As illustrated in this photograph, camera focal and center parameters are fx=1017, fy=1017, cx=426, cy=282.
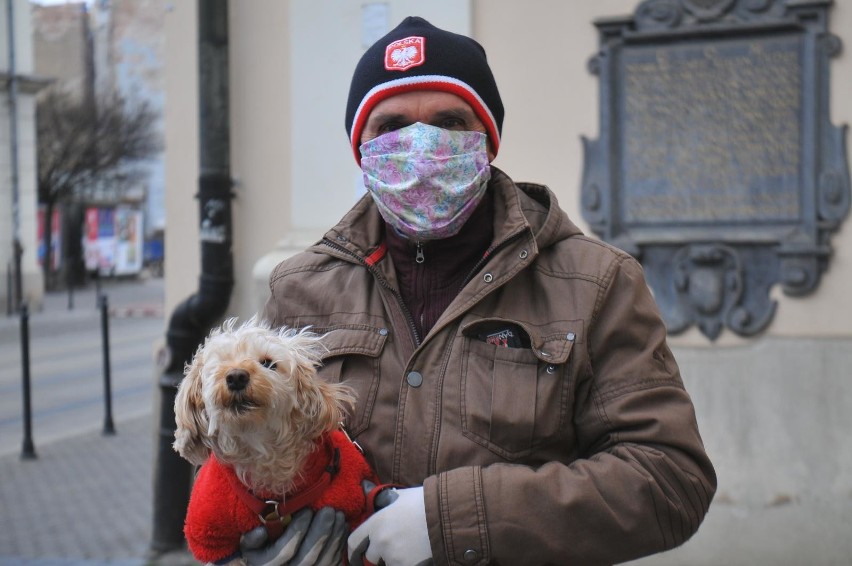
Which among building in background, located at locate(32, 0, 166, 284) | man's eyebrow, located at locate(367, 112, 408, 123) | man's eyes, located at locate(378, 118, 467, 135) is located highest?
building in background, located at locate(32, 0, 166, 284)

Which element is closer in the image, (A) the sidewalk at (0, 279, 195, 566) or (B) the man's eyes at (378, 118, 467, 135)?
(B) the man's eyes at (378, 118, 467, 135)

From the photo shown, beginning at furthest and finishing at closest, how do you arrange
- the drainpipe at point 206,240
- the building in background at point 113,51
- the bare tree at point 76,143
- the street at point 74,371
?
the building in background at point 113,51 → the bare tree at point 76,143 → the street at point 74,371 → the drainpipe at point 206,240

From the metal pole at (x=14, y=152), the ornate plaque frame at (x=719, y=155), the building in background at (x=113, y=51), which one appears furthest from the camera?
the building in background at (x=113, y=51)

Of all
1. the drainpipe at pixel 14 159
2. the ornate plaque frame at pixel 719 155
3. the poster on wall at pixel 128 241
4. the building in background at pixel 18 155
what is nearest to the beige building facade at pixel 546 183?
the ornate plaque frame at pixel 719 155

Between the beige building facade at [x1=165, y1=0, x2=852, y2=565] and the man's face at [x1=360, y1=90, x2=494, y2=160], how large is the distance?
310cm

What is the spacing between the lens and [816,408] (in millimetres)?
4918

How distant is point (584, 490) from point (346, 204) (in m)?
3.92

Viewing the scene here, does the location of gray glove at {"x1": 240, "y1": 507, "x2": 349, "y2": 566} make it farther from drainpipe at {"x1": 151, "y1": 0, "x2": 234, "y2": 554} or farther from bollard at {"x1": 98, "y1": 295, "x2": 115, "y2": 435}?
bollard at {"x1": 98, "y1": 295, "x2": 115, "y2": 435}

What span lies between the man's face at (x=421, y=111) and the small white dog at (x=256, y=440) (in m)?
0.54

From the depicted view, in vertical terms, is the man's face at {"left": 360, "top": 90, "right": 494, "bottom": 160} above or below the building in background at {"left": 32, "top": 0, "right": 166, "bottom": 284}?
below

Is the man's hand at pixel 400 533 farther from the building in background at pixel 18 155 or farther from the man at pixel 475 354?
the building in background at pixel 18 155

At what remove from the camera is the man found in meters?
1.90

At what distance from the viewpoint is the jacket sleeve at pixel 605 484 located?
6.19 feet

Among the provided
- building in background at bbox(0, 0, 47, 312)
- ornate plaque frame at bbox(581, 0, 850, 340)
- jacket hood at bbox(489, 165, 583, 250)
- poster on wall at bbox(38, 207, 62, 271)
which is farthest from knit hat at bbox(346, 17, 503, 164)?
poster on wall at bbox(38, 207, 62, 271)
